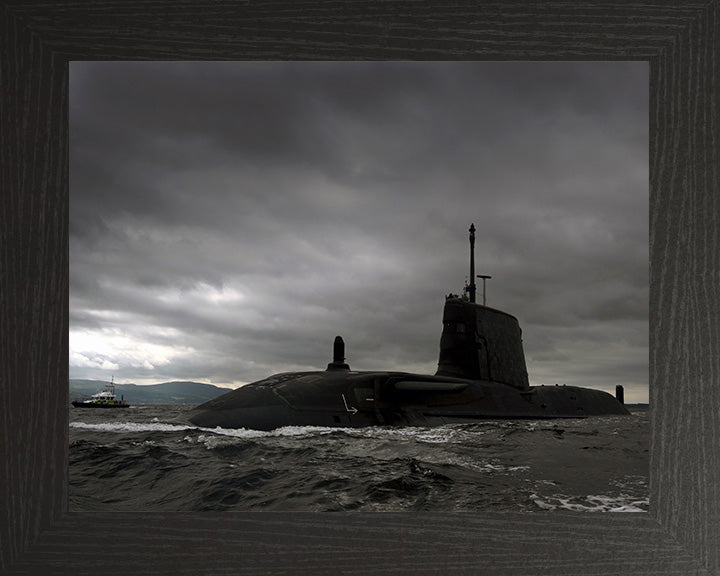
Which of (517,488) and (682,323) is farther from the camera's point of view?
(517,488)

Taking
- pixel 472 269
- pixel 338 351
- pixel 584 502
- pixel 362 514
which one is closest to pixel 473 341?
pixel 472 269

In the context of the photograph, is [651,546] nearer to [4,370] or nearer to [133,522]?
[133,522]

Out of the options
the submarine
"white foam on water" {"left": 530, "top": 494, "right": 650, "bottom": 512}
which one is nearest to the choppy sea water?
"white foam on water" {"left": 530, "top": 494, "right": 650, "bottom": 512}

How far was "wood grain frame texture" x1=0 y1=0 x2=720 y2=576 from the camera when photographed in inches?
63.1

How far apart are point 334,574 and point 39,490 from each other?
34.4 inches

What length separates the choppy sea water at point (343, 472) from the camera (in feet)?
12.8

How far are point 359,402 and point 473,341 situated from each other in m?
4.04

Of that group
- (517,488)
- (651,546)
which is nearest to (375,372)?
(517,488)

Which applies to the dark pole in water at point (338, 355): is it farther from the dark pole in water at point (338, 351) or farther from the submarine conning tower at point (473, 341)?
the submarine conning tower at point (473, 341)

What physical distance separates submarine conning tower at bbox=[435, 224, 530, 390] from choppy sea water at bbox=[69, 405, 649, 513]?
4071 millimetres

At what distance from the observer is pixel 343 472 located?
5230 millimetres

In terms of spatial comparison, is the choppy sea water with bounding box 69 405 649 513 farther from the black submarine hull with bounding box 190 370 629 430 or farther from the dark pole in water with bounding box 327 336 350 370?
the dark pole in water with bounding box 327 336 350 370

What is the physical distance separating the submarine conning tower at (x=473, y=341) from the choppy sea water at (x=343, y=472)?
4.07 m

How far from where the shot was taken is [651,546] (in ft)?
5.30
